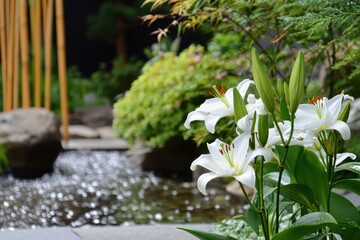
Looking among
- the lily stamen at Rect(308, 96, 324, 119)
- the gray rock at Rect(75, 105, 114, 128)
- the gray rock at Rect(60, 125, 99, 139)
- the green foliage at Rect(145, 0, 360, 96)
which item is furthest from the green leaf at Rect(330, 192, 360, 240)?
the gray rock at Rect(75, 105, 114, 128)

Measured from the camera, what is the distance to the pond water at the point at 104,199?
434cm

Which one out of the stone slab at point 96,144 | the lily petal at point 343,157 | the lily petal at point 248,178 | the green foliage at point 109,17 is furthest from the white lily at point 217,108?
the green foliage at point 109,17

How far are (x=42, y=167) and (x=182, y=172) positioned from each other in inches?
43.3

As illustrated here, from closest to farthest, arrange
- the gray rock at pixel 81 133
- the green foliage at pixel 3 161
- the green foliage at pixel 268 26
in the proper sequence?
the green foliage at pixel 268 26
the green foliage at pixel 3 161
the gray rock at pixel 81 133

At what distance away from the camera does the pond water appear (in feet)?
14.2

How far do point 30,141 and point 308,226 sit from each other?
4.17 meters

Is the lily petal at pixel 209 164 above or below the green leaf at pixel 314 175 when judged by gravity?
above

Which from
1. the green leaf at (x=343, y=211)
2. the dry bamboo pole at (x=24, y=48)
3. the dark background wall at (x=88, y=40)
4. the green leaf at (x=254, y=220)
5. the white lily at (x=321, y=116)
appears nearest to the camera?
the white lily at (x=321, y=116)

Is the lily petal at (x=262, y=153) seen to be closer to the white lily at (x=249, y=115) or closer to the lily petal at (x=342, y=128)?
the white lily at (x=249, y=115)

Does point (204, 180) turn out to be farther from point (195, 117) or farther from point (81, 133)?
point (81, 133)

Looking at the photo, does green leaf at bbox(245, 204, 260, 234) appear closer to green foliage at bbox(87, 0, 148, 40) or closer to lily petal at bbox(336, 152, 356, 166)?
lily petal at bbox(336, 152, 356, 166)

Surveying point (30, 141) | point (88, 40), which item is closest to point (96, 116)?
point (88, 40)

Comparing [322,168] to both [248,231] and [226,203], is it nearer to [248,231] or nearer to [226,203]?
[248,231]

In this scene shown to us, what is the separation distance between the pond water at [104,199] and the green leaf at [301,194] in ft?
6.37
